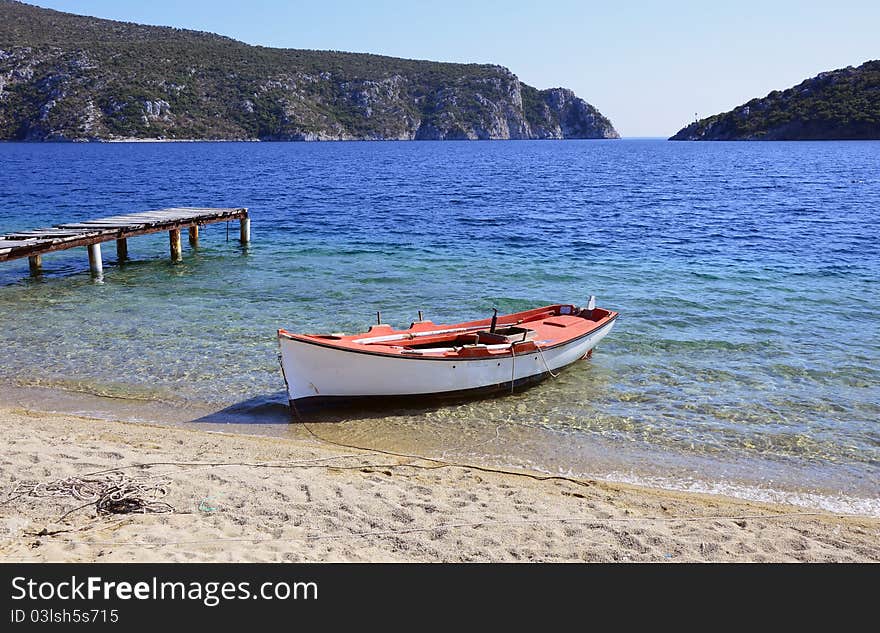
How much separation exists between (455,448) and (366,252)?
53.0 feet

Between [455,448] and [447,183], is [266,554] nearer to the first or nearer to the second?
[455,448]

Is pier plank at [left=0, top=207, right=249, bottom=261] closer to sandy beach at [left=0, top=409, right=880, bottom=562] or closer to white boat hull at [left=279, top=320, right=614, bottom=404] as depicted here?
sandy beach at [left=0, top=409, right=880, bottom=562]

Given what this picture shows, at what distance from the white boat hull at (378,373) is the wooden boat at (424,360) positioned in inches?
0.5

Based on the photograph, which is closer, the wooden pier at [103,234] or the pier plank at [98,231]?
the pier plank at [98,231]

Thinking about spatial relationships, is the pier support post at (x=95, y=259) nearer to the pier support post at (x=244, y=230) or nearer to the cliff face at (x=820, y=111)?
the pier support post at (x=244, y=230)

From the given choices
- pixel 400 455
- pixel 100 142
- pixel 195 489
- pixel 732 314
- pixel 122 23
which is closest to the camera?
pixel 195 489

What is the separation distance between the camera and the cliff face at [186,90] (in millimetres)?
133375

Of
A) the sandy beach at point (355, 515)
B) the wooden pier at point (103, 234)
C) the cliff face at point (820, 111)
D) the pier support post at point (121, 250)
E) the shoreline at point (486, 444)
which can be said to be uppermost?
the cliff face at point (820, 111)

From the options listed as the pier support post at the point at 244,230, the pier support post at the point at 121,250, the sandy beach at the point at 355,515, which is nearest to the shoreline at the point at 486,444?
the sandy beach at the point at 355,515

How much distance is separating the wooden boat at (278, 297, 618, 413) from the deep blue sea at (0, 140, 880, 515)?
1.12 ft

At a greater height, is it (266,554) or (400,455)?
(266,554)

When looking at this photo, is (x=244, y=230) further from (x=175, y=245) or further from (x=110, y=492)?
(x=110, y=492)

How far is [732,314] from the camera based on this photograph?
55.0 ft
